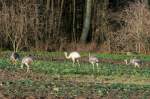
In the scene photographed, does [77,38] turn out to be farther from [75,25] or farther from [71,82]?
[71,82]

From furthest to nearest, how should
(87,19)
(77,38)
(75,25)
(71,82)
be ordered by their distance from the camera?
(75,25), (77,38), (87,19), (71,82)

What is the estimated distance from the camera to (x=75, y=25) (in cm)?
5109

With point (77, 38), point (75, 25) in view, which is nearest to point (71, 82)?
point (77, 38)

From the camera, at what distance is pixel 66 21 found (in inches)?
1981

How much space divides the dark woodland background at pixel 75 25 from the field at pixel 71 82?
49.0 ft

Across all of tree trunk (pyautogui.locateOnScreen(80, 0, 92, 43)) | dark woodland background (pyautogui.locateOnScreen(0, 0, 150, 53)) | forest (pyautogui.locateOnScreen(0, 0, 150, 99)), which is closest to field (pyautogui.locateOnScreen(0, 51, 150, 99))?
forest (pyautogui.locateOnScreen(0, 0, 150, 99))

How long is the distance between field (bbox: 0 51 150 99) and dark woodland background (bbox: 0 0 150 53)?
14933 millimetres

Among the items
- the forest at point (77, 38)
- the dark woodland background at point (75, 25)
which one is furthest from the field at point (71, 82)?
the dark woodland background at point (75, 25)

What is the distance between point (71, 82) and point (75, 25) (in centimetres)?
3068

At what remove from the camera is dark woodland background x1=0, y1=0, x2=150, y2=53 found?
4311 centimetres

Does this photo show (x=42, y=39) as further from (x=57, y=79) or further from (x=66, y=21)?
(x=57, y=79)

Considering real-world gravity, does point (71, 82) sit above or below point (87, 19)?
below

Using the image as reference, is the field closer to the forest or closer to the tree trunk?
the forest

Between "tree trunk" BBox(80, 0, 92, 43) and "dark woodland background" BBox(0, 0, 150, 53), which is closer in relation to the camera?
"dark woodland background" BBox(0, 0, 150, 53)
